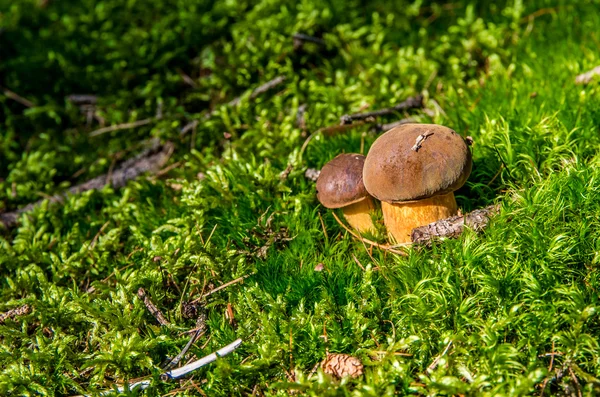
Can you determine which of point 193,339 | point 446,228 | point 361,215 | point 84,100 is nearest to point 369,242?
point 361,215

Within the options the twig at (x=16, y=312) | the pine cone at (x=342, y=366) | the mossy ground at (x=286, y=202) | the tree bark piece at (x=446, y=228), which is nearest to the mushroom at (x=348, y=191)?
the mossy ground at (x=286, y=202)

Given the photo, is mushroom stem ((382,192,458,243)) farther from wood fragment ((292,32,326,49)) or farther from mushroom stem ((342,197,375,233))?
wood fragment ((292,32,326,49))

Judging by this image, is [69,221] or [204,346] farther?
[69,221]

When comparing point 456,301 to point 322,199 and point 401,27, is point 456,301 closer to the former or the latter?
point 322,199

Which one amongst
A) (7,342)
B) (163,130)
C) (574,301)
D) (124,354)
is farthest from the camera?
(163,130)

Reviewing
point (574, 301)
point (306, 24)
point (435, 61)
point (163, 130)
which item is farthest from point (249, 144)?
point (574, 301)

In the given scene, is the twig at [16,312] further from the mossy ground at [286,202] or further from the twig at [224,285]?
the twig at [224,285]
